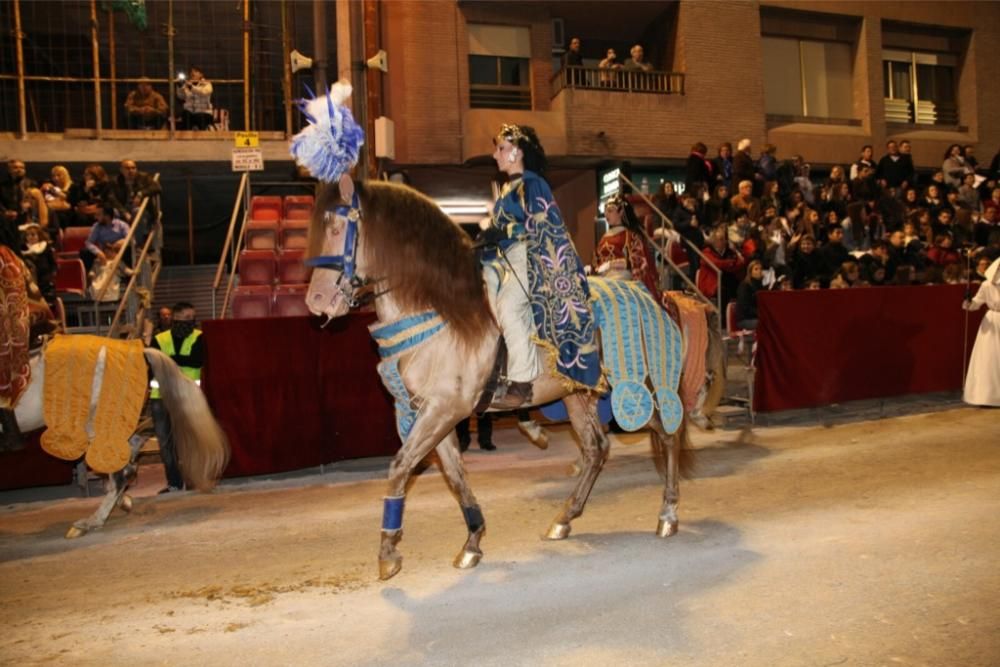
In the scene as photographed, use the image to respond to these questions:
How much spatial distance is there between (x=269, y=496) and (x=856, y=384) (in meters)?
8.11

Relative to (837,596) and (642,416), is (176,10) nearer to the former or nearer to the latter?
(642,416)

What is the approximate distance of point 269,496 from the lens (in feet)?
26.5

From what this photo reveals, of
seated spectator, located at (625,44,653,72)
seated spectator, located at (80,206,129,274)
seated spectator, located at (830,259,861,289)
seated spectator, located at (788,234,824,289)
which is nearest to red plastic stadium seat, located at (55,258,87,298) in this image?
seated spectator, located at (80,206,129,274)

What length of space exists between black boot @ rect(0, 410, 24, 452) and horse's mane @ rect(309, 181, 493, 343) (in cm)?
372

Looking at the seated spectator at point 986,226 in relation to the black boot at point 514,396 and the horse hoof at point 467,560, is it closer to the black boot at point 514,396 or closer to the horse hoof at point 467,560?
the black boot at point 514,396

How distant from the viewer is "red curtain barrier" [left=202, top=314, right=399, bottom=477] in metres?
8.76

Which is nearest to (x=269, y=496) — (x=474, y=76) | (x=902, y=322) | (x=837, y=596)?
(x=837, y=596)

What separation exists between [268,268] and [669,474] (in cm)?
857

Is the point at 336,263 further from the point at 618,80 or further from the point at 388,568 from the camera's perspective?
the point at 618,80

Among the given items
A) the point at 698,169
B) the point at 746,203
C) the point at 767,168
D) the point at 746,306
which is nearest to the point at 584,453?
the point at 746,306

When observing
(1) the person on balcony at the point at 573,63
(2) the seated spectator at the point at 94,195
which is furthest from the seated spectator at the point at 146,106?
(1) the person on balcony at the point at 573,63

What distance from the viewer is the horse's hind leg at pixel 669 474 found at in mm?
5938

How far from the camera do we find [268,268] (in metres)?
12.8

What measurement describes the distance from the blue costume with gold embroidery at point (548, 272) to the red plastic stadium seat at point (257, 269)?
8054mm
